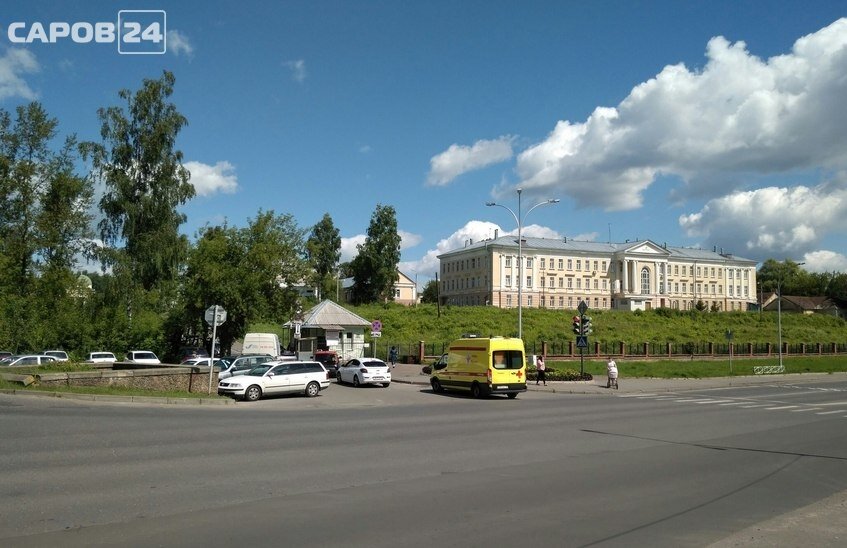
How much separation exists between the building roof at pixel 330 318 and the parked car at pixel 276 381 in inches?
818

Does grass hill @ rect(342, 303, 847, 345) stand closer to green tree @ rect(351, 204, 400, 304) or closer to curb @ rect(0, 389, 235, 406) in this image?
green tree @ rect(351, 204, 400, 304)

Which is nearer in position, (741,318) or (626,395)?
(626,395)

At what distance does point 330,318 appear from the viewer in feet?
164

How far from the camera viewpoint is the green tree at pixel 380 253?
92375mm

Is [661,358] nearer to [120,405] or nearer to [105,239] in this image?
[105,239]

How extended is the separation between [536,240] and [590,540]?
119 metres

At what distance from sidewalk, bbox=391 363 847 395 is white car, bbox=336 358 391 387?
3355mm

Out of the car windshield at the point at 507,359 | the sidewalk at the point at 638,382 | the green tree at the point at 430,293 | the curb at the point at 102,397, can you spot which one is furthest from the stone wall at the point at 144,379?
the green tree at the point at 430,293

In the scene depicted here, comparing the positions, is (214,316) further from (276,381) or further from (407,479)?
(407,479)

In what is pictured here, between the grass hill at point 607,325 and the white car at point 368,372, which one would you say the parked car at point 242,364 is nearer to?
the white car at point 368,372

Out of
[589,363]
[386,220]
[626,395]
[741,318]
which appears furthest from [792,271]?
[626,395]

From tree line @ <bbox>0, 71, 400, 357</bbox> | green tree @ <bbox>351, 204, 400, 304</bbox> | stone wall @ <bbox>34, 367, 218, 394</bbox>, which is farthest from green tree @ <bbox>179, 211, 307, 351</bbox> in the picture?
green tree @ <bbox>351, 204, 400, 304</bbox>

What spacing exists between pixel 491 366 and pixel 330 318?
23.8 metres

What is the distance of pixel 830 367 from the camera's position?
5850cm
